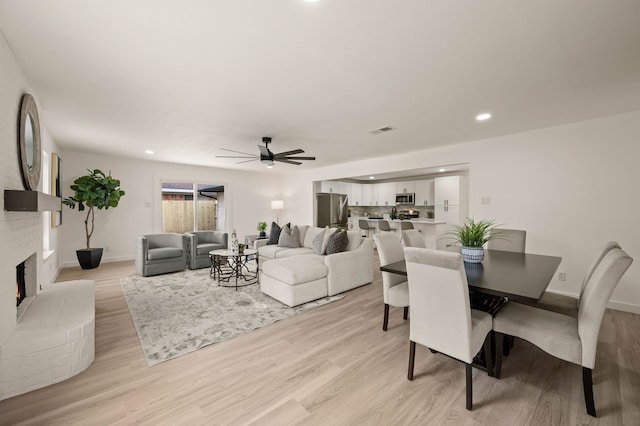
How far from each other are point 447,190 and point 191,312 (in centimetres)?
647

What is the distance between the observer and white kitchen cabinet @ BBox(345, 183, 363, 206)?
351 inches

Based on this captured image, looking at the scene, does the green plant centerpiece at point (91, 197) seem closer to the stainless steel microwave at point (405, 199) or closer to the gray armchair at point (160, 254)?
the gray armchair at point (160, 254)

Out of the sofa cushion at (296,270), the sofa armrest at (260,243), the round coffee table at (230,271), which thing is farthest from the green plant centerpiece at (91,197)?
the sofa cushion at (296,270)

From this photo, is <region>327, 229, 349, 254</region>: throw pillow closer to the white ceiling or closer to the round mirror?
the white ceiling

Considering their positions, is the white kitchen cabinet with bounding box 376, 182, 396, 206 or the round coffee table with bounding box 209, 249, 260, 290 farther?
the white kitchen cabinet with bounding box 376, 182, 396, 206

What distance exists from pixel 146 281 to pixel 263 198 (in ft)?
15.5

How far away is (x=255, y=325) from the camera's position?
114 inches

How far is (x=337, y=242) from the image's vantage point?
4086 mm

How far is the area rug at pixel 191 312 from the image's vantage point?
2.55 m

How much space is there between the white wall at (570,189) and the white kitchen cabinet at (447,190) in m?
2.21

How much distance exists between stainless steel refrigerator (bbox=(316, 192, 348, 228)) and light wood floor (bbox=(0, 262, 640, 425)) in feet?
18.0

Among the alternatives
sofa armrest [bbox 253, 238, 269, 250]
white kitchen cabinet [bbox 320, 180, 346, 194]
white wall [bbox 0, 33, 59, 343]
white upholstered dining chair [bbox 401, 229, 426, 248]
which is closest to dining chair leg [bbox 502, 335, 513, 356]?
white upholstered dining chair [bbox 401, 229, 426, 248]

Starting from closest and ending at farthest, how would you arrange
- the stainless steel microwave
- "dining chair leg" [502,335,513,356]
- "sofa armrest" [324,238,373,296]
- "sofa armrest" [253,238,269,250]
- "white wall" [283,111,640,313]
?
"dining chair leg" [502,335,513,356]
"white wall" [283,111,640,313]
"sofa armrest" [324,238,373,296]
"sofa armrest" [253,238,269,250]
the stainless steel microwave

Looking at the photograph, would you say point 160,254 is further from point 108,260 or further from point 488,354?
point 488,354
